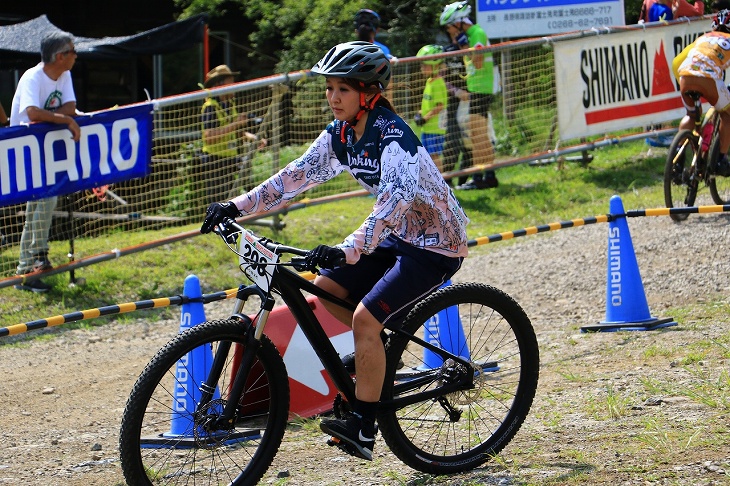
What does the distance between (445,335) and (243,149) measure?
18.8ft

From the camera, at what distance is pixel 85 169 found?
910 centimetres

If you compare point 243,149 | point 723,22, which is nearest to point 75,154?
point 243,149

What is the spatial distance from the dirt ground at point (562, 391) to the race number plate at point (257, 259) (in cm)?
102

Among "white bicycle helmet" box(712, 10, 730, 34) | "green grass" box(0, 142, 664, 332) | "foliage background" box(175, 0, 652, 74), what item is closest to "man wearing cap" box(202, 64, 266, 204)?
"green grass" box(0, 142, 664, 332)

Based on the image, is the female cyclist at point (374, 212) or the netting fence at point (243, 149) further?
the netting fence at point (243, 149)

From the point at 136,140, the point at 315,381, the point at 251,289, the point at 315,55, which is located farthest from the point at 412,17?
the point at 251,289

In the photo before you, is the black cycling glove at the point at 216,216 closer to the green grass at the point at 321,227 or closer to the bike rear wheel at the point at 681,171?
the green grass at the point at 321,227

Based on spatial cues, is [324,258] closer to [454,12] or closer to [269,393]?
[269,393]

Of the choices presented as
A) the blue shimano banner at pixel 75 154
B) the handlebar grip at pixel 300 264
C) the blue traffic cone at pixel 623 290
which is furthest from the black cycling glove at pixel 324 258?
the blue shimano banner at pixel 75 154

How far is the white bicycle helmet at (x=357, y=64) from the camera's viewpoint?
185 inches

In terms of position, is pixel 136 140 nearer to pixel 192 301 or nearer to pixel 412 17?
pixel 192 301

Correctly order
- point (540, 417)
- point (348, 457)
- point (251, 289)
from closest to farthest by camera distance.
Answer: point (251, 289) < point (348, 457) < point (540, 417)

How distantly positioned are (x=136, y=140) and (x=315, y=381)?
4187mm

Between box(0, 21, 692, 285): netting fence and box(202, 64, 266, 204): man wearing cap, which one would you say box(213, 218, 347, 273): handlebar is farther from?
box(202, 64, 266, 204): man wearing cap
